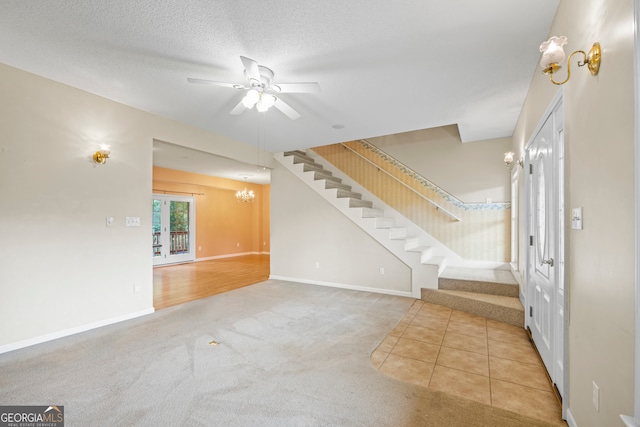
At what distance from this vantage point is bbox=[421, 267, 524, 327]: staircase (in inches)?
145

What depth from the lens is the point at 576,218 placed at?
1728mm

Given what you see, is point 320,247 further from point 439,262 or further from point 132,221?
point 132,221

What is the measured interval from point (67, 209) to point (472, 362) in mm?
4734

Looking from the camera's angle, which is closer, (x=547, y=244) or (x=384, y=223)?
(x=547, y=244)

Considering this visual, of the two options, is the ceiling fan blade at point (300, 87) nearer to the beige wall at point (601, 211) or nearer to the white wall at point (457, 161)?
the beige wall at point (601, 211)

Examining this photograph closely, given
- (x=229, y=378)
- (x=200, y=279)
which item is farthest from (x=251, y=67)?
(x=200, y=279)

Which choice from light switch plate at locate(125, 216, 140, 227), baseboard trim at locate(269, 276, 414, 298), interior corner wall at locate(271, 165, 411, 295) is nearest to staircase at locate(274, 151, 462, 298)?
interior corner wall at locate(271, 165, 411, 295)

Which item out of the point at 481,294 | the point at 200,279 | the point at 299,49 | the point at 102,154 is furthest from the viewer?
the point at 200,279

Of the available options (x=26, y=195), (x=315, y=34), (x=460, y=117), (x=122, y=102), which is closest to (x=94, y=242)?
(x=26, y=195)

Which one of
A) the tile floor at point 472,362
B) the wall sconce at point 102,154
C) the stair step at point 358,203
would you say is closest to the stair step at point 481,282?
the tile floor at point 472,362

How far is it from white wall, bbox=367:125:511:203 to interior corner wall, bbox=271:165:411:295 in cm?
193

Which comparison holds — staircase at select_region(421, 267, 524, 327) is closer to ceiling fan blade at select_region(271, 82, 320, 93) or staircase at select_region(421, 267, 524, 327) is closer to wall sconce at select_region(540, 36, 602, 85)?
wall sconce at select_region(540, 36, 602, 85)

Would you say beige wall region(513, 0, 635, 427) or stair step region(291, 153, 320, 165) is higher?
stair step region(291, 153, 320, 165)

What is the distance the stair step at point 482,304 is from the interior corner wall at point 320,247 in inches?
23.1
